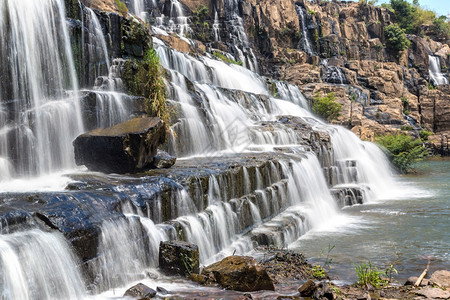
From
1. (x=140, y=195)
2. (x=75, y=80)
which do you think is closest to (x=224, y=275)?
(x=140, y=195)

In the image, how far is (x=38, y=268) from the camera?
492 cm

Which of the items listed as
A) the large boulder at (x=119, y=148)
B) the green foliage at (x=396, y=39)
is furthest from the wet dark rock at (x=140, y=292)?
the green foliage at (x=396, y=39)

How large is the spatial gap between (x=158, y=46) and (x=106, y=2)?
3.83 m

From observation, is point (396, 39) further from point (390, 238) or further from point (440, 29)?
point (390, 238)

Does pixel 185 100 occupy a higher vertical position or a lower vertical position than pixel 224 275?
higher

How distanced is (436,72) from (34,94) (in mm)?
49882

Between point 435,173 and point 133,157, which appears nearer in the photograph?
point 133,157

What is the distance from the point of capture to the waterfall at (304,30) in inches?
1655

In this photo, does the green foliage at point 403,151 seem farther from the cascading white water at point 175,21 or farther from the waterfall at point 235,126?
the cascading white water at point 175,21

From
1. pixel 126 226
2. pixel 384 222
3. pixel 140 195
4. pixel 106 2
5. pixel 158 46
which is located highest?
pixel 106 2

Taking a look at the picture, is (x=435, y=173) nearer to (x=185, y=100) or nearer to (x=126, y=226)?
(x=185, y=100)

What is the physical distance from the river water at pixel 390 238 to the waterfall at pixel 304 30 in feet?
96.0

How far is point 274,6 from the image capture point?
41.5 metres

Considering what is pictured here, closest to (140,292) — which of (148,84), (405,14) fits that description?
(148,84)
